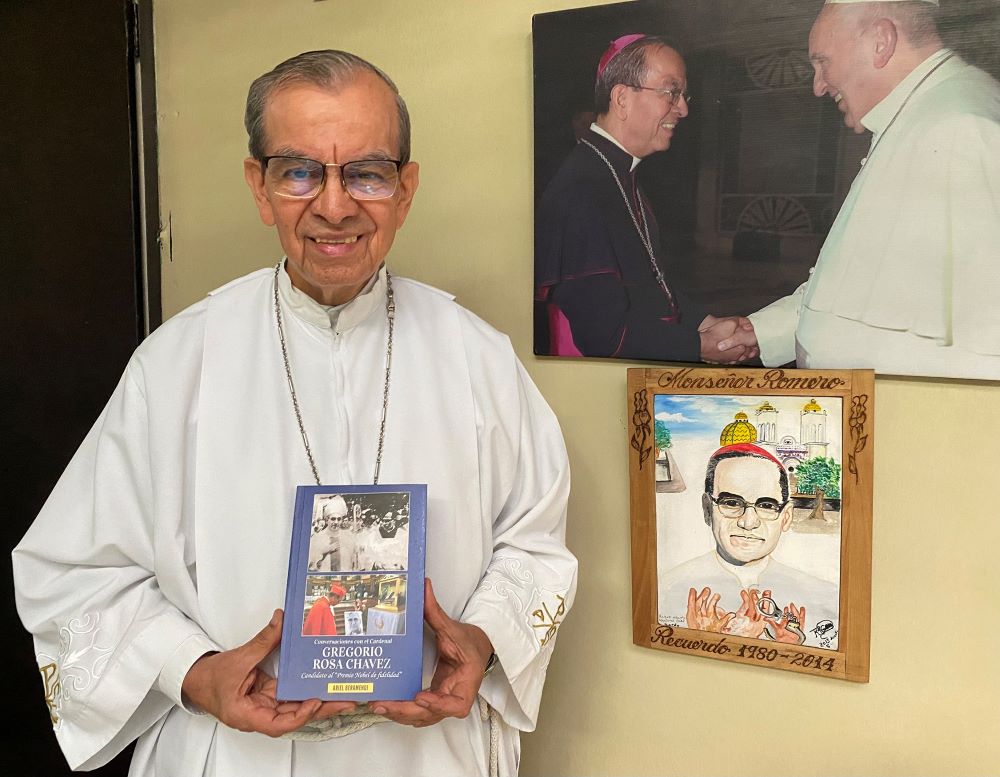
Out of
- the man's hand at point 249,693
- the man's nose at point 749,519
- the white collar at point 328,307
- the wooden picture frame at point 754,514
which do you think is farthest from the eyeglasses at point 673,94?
the man's hand at point 249,693

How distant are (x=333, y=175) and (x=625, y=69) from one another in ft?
1.95

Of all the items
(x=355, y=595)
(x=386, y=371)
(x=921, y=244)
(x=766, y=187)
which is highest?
(x=766, y=187)

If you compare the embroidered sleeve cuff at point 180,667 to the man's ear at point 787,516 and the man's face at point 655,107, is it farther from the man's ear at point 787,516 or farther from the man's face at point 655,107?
the man's face at point 655,107

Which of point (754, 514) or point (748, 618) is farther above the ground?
point (754, 514)

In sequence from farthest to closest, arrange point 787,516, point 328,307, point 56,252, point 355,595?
point 56,252, point 787,516, point 328,307, point 355,595

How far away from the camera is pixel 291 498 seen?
131cm

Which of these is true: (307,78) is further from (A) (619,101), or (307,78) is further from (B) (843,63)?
(B) (843,63)

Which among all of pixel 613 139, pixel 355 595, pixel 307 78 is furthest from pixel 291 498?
pixel 613 139

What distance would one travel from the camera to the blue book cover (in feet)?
3.65

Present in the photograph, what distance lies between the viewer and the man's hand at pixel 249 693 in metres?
1.14

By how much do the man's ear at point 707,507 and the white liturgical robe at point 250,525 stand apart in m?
0.27

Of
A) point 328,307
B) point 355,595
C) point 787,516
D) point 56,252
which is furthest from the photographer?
point 56,252

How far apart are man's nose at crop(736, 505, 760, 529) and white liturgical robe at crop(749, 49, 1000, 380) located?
0.27 m

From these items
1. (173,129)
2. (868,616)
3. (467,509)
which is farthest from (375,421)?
(173,129)
